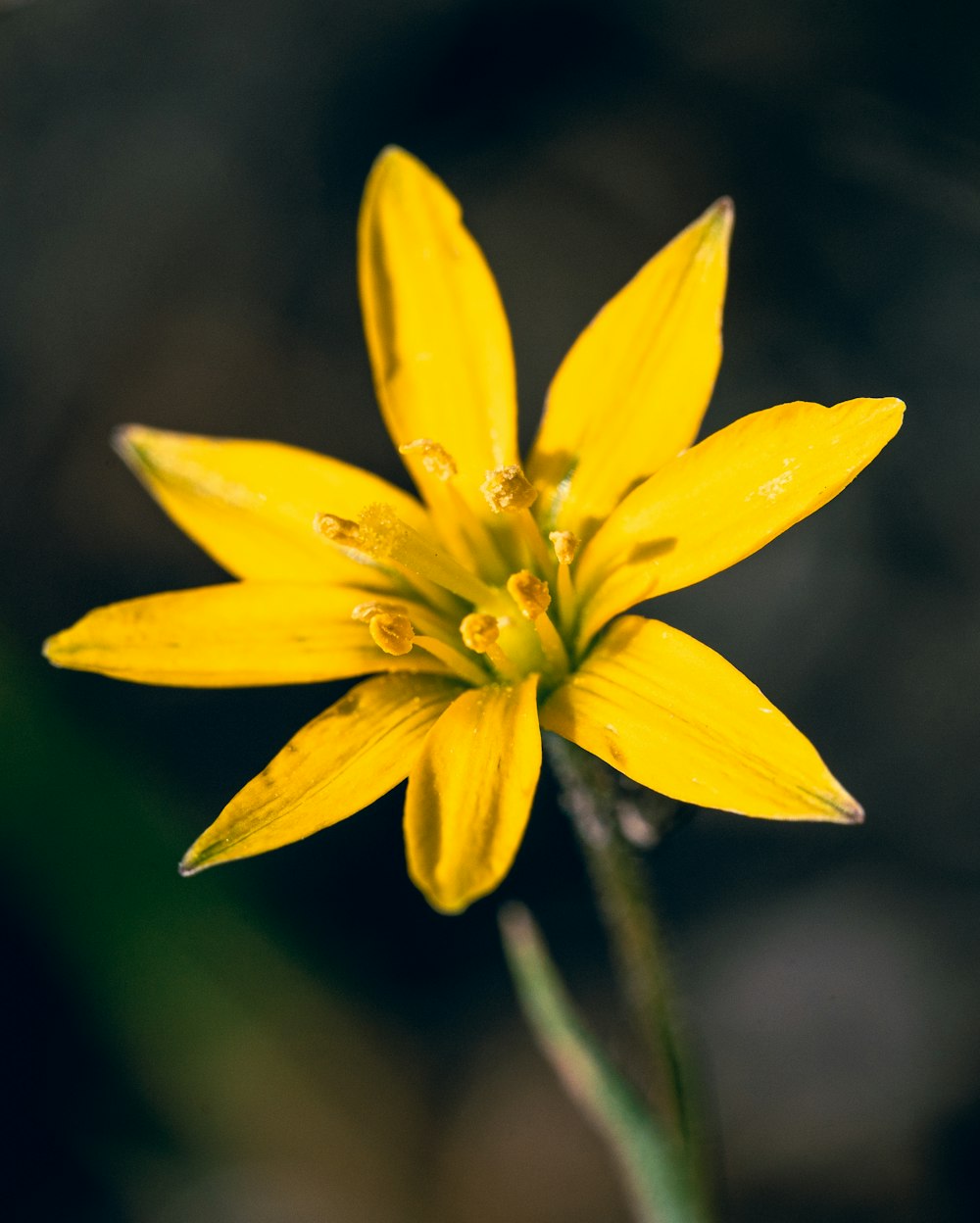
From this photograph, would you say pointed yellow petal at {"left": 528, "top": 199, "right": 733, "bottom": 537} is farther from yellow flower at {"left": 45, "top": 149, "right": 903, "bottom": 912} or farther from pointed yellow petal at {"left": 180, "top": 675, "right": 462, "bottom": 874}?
pointed yellow petal at {"left": 180, "top": 675, "right": 462, "bottom": 874}

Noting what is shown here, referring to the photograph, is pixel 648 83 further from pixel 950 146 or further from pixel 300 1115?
pixel 300 1115

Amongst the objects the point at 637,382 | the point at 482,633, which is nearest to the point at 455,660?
the point at 482,633

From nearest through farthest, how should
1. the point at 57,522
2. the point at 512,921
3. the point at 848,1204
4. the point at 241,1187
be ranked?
the point at 512,921, the point at 848,1204, the point at 241,1187, the point at 57,522

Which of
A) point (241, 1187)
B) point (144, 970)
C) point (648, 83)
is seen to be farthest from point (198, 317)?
point (241, 1187)

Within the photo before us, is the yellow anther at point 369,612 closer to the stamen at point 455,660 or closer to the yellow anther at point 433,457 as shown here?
the stamen at point 455,660

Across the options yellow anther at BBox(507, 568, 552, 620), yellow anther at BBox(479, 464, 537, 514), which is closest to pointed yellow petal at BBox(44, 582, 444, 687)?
yellow anther at BBox(507, 568, 552, 620)

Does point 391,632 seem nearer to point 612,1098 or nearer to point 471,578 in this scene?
point 471,578
